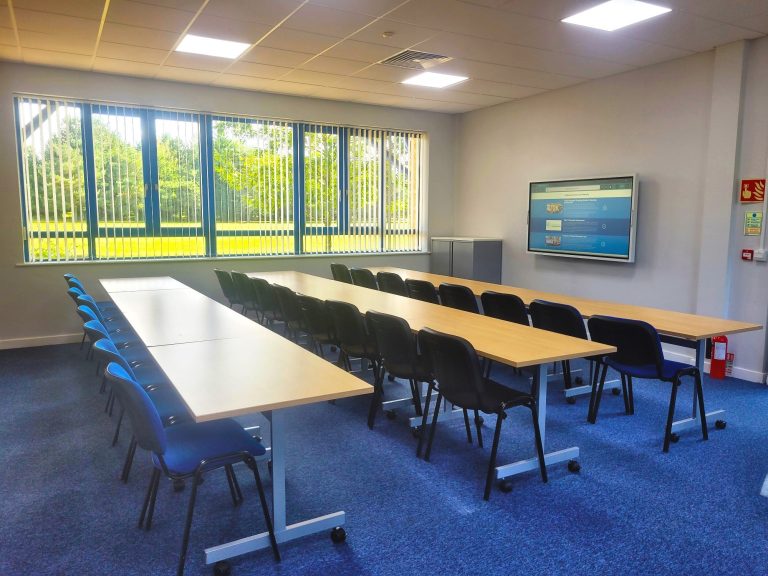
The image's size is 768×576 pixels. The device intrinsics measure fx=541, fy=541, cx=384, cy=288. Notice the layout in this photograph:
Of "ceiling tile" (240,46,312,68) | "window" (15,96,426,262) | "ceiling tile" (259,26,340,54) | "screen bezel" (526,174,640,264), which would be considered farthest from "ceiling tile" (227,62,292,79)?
"screen bezel" (526,174,640,264)

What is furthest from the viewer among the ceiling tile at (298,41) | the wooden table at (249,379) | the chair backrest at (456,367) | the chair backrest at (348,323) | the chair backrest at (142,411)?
the ceiling tile at (298,41)

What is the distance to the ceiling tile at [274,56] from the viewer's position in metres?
5.45

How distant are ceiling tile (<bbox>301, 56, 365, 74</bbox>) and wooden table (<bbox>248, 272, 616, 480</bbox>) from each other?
276cm

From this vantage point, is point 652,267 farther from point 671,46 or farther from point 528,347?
point 528,347

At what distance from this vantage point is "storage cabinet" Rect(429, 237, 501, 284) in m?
7.66

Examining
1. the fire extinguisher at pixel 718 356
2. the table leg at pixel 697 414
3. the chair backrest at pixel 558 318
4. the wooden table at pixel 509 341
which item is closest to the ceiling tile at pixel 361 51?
the wooden table at pixel 509 341

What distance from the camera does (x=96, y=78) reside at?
6.28 meters

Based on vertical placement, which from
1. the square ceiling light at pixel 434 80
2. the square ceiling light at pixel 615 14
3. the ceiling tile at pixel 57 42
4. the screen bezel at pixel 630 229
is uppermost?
the square ceiling light at pixel 434 80

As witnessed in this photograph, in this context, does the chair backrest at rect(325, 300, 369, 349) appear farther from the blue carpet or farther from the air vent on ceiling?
the air vent on ceiling

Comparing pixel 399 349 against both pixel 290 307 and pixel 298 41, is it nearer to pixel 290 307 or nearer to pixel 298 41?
pixel 290 307

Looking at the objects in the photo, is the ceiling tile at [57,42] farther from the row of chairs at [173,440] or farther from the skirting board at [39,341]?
the row of chairs at [173,440]

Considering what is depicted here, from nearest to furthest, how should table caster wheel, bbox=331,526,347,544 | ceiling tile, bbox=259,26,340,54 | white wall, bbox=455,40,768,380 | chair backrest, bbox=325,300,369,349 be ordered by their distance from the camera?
table caster wheel, bbox=331,526,347,544
chair backrest, bbox=325,300,369,349
ceiling tile, bbox=259,26,340,54
white wall, bbox=455,40,768,380

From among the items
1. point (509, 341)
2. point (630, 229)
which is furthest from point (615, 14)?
point (509, 341)

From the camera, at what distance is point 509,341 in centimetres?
316
